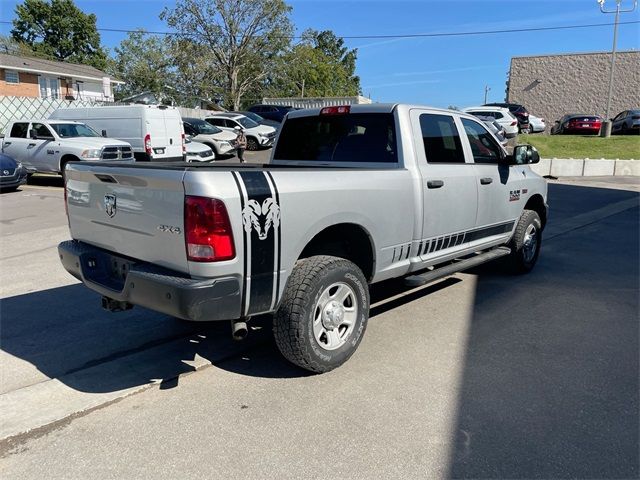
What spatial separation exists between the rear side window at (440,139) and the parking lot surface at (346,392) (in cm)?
150

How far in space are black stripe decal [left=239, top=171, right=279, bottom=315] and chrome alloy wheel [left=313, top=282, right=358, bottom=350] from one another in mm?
456

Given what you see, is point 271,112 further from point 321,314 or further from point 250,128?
point 321,314

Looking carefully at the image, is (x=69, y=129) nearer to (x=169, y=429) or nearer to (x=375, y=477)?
(x=169, y=429)

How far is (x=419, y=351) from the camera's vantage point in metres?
4.23

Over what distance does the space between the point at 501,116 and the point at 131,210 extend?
22887mm

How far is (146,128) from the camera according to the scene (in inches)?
621

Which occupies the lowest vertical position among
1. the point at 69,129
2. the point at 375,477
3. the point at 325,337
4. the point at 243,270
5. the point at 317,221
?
the point at 375,477

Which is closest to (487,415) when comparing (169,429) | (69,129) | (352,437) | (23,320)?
(352,437)

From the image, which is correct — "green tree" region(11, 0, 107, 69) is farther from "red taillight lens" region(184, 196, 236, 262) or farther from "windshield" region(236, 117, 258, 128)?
"red taillight lens" region(184, 196, 236, 262)

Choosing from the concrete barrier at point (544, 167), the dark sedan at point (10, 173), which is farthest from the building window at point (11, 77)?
the concrete barrier at point (544, 167)

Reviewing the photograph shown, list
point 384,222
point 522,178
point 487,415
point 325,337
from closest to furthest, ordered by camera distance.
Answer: point 487,415
point 325,337
point 384,222
point 522,178

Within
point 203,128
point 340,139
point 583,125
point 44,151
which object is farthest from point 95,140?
point 583,125

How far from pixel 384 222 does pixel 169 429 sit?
6.96 feet

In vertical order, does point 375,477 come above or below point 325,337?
below
